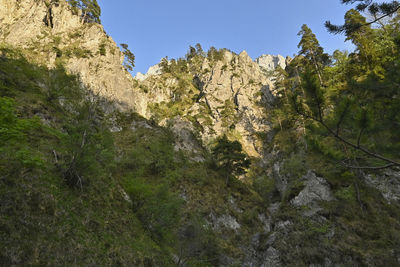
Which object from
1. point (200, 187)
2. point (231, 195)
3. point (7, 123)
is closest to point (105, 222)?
point (7, 123)

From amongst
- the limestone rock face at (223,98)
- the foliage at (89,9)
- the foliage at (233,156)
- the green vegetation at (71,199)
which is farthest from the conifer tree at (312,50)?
the foliage at (89,9)

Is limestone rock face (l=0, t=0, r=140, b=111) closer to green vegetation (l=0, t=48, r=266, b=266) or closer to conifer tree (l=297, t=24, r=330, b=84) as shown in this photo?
green vegetation (l=0, t=48, r=266, b=266)

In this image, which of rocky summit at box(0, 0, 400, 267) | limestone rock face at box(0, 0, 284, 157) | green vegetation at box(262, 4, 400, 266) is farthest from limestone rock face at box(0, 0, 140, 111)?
green vegetation at box(262, 4, 400, 266)

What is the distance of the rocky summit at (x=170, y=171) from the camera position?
7473mm

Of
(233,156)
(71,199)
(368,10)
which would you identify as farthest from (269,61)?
(71,199)

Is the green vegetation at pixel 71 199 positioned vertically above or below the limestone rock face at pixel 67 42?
below

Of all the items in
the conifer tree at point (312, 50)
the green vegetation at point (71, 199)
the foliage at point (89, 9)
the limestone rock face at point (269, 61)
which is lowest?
the green vegetation at point (71, 199)

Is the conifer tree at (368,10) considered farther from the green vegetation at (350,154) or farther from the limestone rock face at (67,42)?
the limestone rock face at (67,42)

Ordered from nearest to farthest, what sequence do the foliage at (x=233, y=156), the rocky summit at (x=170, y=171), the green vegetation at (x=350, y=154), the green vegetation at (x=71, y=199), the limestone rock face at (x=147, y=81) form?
1. the green vegetation at (x=350, y=154)
2. the green vegetation at (x=71, y=199)
3. the rocky summit at (x=170, y=171)
4. the foliage at (x=233, y=156)
5. the limestone rock face at (x=147, y=81)

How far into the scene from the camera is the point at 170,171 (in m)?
27.0

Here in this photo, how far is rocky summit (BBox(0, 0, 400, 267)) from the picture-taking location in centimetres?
747

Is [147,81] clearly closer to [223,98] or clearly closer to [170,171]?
[223,98]

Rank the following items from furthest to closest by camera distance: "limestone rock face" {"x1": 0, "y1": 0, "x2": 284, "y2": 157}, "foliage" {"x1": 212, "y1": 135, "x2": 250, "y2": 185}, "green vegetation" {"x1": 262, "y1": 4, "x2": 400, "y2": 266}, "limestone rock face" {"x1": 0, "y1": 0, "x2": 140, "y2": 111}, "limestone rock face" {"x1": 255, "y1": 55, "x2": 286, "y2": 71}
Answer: "limestone rock face" {"x1": 255, "y1": 55, "x2": 286, "y2": 71}, "limestone rock face" {"x1": 0, "y1": 0, "x2": 284, "y2": 157}, "limestone rock face" {"x1": 0, "y1": 0, "x2": 140, "y2": 111}, "foliage" {"x1": 212, "y1": 135, "x2": 250, "y2": 185}, "green vegetation" {"x1": 262, "y1": 4, "x2": 400, "y2": 266}

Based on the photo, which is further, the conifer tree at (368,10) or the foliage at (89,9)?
the foliage at (89,9)
